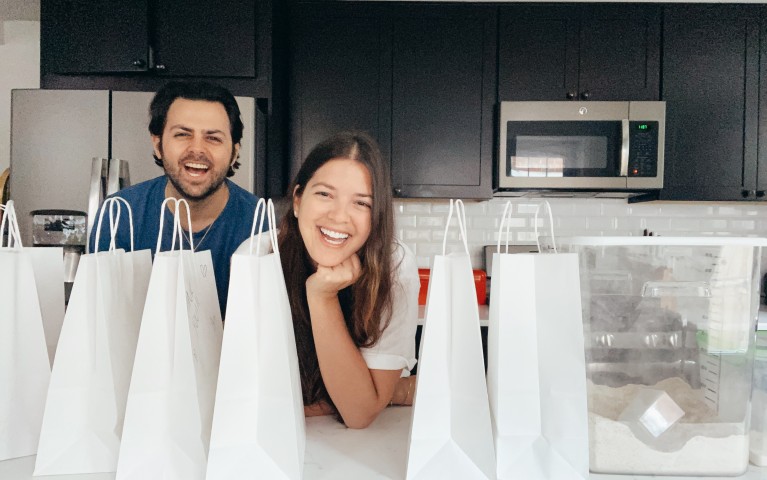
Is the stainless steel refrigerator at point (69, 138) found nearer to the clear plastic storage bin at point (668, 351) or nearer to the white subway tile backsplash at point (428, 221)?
the white subway tile backsplash at point (428, 221)

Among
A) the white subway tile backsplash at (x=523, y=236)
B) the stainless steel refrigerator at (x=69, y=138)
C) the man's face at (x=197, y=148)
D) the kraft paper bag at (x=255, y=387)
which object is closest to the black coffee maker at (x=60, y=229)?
the stainless steel refrigerator at (x=69, y=138)

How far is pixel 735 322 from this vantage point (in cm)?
70

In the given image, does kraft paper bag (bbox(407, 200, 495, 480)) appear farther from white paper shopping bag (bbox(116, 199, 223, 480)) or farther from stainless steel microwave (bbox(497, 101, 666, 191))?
stainless steel microwave (bbox(497, 101, 666, 191))

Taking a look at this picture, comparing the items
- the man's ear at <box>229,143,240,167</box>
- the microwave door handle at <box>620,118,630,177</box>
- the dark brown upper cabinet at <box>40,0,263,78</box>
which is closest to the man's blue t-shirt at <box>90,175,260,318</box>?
the man's ear at <box>229,143,240,167</box>

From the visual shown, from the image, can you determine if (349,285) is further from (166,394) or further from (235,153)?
(235,153)

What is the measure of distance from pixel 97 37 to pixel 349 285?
6.35 ft

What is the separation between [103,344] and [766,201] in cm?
303

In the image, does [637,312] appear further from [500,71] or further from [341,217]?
[500,71]

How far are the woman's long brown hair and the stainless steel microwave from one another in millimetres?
1588

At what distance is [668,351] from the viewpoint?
69 cm

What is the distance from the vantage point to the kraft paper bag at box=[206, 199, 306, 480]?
2.04ft

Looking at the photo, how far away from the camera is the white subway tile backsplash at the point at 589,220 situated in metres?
2.81

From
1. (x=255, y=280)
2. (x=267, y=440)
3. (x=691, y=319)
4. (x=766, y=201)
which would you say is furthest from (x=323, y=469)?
(x=766, y=201)

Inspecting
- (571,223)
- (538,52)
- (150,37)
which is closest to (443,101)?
(538,52)
